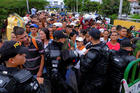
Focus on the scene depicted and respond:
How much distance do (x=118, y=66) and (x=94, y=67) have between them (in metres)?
0.51

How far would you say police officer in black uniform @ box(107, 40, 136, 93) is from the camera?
97.4 inches

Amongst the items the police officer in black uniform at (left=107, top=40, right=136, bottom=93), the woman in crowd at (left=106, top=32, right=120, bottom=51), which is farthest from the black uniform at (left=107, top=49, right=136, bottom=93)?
the woman in crowd at (left=106, top=32, right=120, bottom=51)

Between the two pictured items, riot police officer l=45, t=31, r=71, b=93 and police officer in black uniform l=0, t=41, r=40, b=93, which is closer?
police officer in black uniform l=0, t=41, r=40, b=93

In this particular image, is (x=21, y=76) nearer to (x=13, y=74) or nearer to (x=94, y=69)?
(x=13, y=74)

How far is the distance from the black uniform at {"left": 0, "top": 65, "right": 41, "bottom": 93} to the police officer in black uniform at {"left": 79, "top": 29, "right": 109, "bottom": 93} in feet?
3.39

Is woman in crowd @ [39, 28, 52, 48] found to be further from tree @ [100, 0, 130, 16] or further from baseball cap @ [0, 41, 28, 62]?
tree @ [100, 0, 130, 16]

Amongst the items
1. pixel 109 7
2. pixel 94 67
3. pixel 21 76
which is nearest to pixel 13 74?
pixel 21 76

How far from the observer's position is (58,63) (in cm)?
235

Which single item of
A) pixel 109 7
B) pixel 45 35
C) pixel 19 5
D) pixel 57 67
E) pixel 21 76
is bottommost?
pixel 57 67

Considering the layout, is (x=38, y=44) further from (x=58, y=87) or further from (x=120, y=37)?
(x=120, y=37)

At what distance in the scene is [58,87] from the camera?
2.57 metres

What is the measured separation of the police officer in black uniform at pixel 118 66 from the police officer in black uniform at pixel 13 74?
161 cm

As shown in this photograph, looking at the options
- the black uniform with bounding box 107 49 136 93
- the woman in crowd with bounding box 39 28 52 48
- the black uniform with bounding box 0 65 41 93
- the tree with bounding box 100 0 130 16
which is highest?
the tree with bounding box 100 0 130 16

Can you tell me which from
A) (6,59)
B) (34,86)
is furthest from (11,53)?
(34,86)
